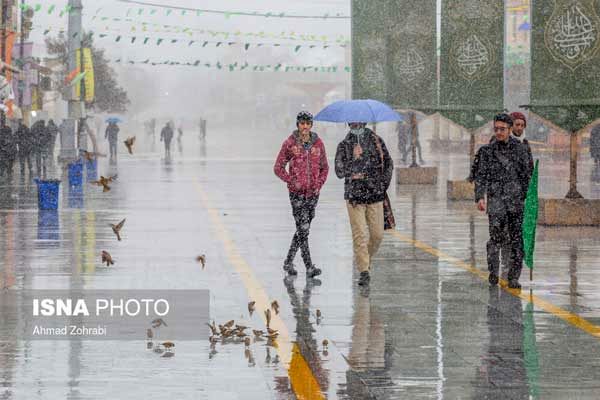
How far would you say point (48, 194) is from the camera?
2667 cm

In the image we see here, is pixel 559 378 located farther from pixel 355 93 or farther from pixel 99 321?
pixel 355 93

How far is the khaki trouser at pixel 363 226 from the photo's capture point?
595 inches

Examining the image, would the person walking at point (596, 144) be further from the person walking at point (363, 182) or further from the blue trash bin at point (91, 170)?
the person walking at point (363, 182)

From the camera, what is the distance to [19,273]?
52.4 feet

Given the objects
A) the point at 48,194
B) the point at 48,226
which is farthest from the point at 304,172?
the point at 48,194

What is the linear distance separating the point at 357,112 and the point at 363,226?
5.30ft

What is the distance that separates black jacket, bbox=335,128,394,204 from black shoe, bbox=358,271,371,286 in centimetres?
71

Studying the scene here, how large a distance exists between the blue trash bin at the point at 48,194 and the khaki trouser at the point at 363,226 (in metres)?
12.1

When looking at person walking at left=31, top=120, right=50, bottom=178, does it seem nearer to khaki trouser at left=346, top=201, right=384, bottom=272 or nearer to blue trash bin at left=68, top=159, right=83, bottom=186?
blue trash bin at left=68, top=159, right=83, bottom=186

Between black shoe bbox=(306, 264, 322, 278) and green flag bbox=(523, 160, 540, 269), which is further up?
green flag bbox=(523, 160, 540, 269)

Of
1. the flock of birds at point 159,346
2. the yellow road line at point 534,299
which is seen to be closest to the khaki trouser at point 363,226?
the yellow road line at point 534,299

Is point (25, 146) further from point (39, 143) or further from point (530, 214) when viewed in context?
point (530, 214)

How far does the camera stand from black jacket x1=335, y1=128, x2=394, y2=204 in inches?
599

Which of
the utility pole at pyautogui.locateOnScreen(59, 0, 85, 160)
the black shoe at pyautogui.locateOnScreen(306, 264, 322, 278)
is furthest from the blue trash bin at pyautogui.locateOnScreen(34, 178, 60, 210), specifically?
the utility pole at pyautogui.locateOnScreen(59, 0, 85, 160)
